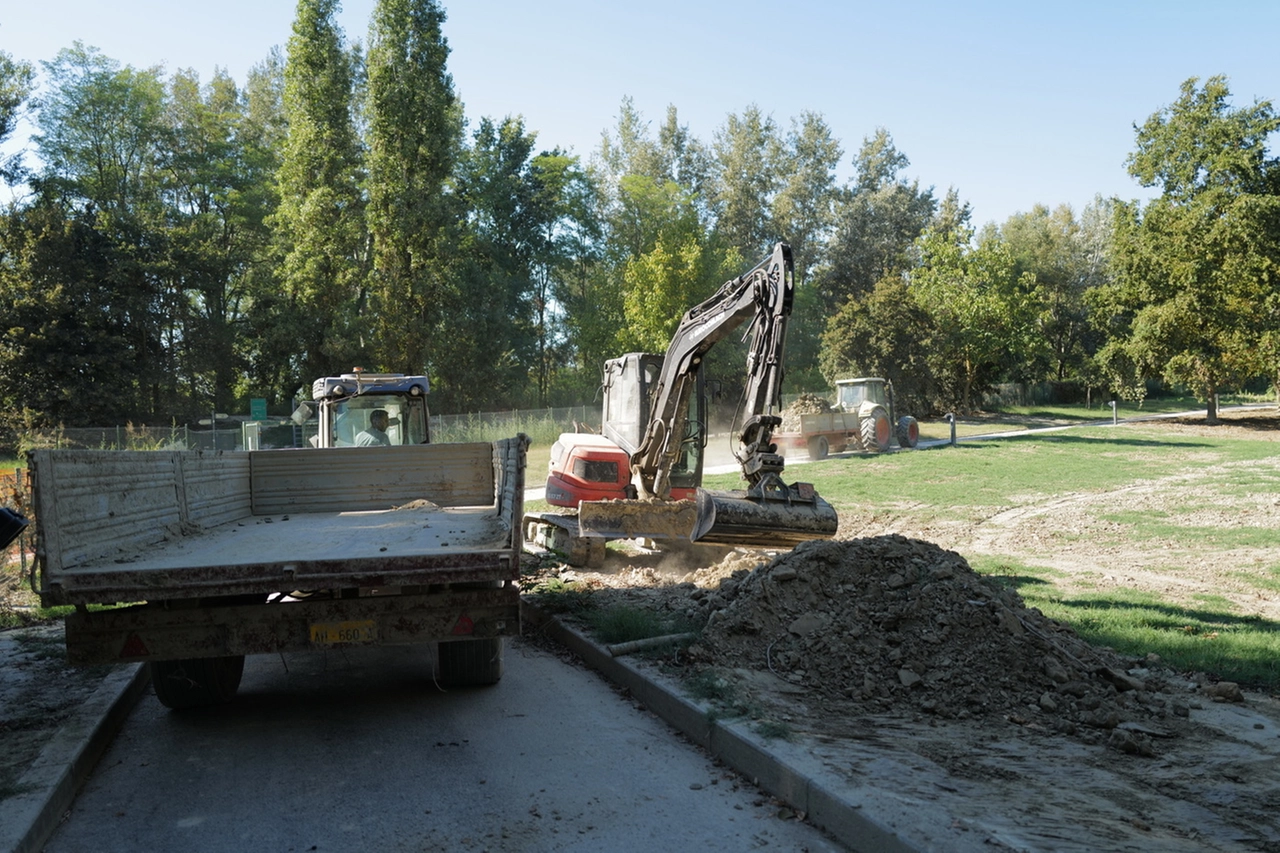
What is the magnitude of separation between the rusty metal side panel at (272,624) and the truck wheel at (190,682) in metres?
0.80

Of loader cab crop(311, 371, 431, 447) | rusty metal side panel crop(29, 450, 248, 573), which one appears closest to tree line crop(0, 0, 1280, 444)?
loader cab crop(311, 371, 431, 447)

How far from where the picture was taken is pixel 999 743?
545 cm

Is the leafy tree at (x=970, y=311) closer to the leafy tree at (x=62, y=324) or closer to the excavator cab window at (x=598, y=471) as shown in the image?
the leafy tree at (x=62, y=324)

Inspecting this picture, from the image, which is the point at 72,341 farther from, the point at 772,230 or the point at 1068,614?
the point at 772,230

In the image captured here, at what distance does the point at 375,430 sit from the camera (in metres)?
12.8

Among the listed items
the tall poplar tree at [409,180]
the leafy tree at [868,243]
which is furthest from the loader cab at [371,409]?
the leafy tree at [868,243]

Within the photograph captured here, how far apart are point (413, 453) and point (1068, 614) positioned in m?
6.37

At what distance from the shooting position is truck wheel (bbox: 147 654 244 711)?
21.6 ft

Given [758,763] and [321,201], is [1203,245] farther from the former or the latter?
[758,763]

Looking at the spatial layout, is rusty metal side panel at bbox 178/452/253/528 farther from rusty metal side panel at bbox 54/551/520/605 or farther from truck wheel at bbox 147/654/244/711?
rusty metal side panel at bbox 54/551/520/605

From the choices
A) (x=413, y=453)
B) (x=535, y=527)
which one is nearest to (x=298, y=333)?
(x=535, y=527)

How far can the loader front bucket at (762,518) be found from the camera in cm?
969

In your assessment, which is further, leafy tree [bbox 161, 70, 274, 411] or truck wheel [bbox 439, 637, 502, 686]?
leafy tree [bbox 161, 70, 274, 411]

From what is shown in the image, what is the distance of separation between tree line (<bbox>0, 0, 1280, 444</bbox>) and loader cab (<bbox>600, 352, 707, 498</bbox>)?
26.6 m
